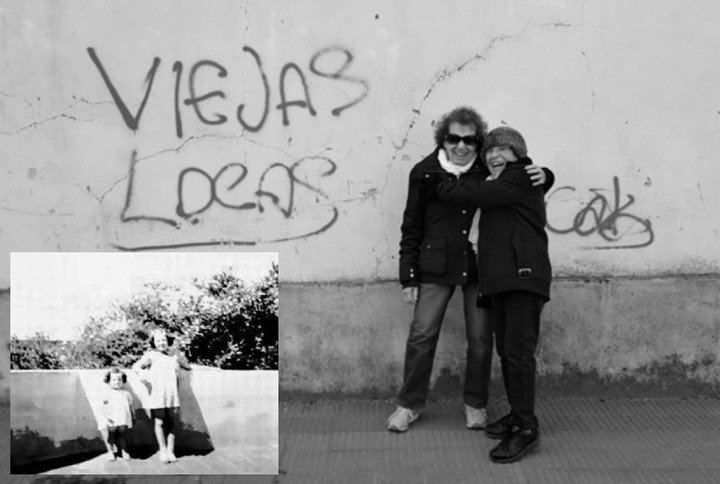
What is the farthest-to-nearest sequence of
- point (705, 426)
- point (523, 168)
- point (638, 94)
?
point (638, 94), point (705, 426), point (523, 168)

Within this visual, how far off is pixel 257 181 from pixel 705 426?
291 cm

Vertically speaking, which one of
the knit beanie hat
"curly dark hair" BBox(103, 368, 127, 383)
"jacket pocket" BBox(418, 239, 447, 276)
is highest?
the knit beanie hat

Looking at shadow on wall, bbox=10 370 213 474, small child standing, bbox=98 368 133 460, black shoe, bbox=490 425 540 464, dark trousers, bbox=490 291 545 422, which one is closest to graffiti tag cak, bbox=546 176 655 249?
dark trousers, bbox=490 291 545 422

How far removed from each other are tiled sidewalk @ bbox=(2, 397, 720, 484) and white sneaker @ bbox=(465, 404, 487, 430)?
4 cm

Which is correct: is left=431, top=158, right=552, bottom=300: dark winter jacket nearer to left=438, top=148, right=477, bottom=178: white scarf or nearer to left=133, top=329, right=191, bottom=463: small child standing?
left=438, top=148, right=477, bottom=178: white scarf

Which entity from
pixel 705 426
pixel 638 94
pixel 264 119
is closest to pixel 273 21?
pixel 264 119

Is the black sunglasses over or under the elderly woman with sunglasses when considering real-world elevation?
over

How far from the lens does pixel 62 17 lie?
201 inches

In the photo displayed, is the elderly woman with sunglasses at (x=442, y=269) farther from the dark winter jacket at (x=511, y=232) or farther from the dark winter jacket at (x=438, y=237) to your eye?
the dark winter jacket at (x=511, y=232)

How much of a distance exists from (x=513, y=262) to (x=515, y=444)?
913 millimetres

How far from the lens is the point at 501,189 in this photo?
13.8ft

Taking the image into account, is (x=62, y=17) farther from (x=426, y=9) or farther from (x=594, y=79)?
(x=594, y=79)

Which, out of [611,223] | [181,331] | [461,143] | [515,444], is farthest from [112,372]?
[611,223]

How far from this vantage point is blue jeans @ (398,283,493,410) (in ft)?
15.4
